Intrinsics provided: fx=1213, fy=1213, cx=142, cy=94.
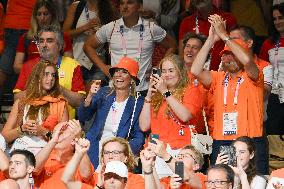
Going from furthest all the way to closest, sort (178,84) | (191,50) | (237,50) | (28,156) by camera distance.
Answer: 1. (191,50)
2. (178,84)
3. (237,50)
4. (28,156)

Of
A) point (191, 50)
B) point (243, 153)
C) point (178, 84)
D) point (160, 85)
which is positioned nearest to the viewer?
point (243, 153)

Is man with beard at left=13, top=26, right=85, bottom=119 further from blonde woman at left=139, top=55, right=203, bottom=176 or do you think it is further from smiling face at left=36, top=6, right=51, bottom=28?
blonde woman at left=139, top=55, right=203, bottom=176

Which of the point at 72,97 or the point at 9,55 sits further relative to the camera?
the point at 9,55

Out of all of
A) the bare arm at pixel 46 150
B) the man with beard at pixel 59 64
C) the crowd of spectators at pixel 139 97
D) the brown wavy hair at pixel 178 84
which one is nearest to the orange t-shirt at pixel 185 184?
the crowd of spectators at pixel 139 97

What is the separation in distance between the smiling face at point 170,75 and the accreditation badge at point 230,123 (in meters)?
0.67

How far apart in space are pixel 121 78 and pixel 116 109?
341mm

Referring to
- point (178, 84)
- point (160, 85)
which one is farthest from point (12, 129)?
point (178, 84)

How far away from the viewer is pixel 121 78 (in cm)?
1318

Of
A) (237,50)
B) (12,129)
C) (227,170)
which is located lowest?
(227,170)

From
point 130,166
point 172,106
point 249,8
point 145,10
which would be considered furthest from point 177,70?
point 249,8

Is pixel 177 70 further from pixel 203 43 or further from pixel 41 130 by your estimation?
pixel 41 130

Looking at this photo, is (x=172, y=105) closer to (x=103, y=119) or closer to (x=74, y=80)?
(x=103, y=119)

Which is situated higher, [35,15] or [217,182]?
[35,15]

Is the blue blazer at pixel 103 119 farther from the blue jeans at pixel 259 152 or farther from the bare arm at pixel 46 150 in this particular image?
the bare arm at pixel 46 150
